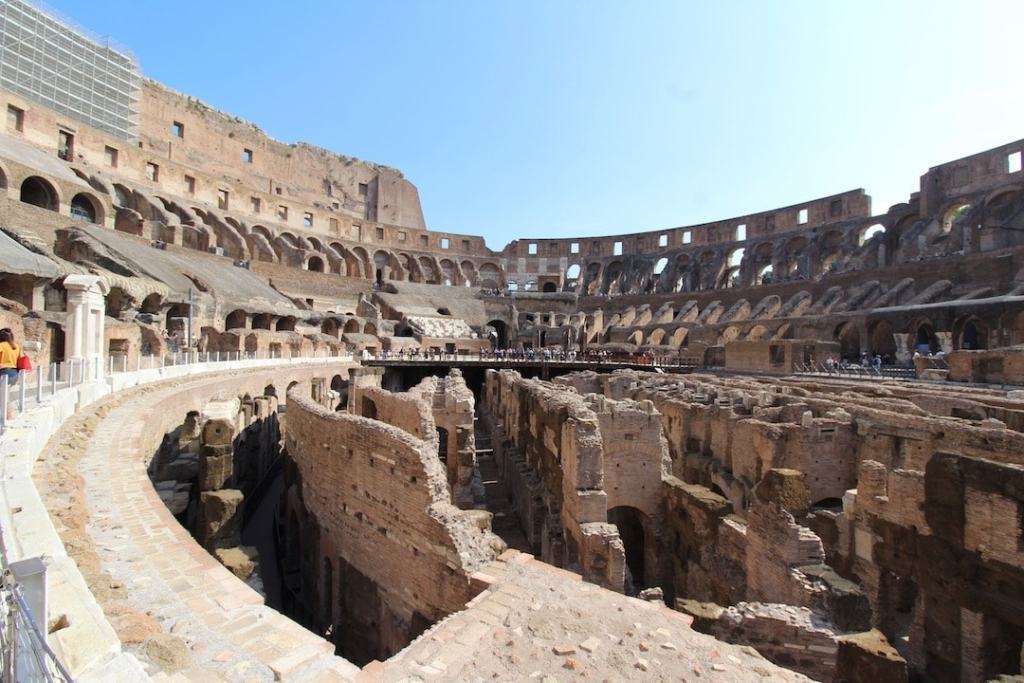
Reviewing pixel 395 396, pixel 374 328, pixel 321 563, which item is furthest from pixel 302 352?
pixel 321 563

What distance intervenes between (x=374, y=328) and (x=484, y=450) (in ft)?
76.1

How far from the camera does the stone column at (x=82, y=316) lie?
10703 millimetres

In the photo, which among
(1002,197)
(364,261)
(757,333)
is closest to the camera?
(1002,197)

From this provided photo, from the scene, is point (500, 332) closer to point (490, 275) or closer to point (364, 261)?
point (490, 275)

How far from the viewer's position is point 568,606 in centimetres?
476

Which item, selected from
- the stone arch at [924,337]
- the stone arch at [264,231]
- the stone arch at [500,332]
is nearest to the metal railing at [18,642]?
Result: the stone arch at [924,337]

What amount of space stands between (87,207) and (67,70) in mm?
14997

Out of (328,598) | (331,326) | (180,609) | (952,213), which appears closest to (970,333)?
(952,213)

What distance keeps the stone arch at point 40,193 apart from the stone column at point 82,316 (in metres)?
25.3

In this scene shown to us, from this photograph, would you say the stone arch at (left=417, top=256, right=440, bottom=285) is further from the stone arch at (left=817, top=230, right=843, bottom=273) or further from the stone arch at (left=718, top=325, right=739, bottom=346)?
the stone arch at (left=817, top=230, right=843, bottom=273)

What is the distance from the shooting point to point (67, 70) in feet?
129

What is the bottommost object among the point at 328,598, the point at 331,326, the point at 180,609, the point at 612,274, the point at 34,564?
the point at 328,598

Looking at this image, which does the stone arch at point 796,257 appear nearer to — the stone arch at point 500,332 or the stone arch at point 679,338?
the stone arch at point 679,338

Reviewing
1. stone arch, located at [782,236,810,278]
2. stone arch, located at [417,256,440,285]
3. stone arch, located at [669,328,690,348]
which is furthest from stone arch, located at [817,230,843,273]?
stone arch, located at [417,256,440,285]
